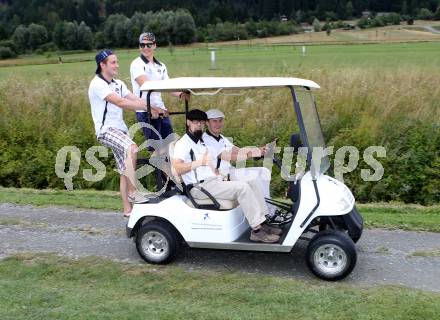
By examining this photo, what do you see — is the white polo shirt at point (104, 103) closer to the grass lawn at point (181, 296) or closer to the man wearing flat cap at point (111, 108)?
the man wearing flat cap at point (111, 108)

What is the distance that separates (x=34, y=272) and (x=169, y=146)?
5.82 feet

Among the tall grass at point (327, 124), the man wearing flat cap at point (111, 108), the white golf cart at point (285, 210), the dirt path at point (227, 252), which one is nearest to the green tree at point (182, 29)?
the tall grass at point (327, 124)

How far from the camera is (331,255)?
5.26m

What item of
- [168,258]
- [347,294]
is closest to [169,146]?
[168,258]

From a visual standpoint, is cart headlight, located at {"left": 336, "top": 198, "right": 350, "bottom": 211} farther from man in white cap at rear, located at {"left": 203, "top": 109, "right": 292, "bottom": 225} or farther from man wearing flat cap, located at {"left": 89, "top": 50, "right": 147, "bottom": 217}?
man wearing flat cap, located at {"left": 89, "top": 50, "right": 147, "bottom": 217}

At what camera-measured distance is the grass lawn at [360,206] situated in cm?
712

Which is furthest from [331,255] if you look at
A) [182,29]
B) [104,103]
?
[182,29]

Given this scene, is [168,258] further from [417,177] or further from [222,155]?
[417,177]

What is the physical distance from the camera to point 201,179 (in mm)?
5688

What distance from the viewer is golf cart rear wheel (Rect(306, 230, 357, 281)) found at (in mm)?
5160

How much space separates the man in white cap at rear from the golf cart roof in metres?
0.41

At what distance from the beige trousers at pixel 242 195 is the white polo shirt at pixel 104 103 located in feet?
5.10

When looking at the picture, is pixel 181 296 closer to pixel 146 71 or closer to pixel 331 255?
pixel 331 255

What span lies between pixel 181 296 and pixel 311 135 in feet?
6.35
